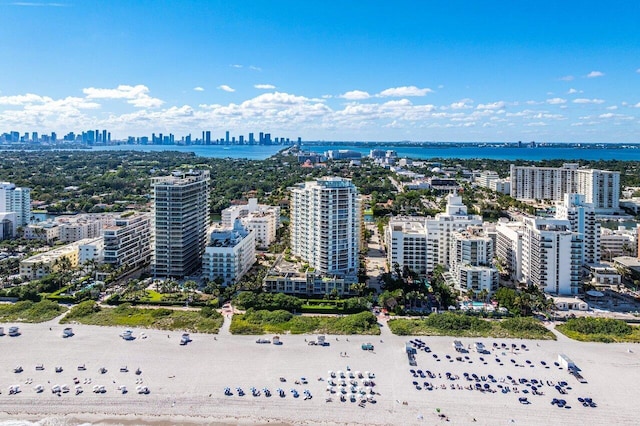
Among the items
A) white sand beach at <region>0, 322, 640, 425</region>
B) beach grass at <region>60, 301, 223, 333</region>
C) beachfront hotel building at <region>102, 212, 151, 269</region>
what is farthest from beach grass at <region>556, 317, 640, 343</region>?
beachfront hotel building at <region>102, 212, 151, 269</region>

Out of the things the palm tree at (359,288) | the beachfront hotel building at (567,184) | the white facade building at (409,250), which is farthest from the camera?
the beachfront hotel building at (567,184)

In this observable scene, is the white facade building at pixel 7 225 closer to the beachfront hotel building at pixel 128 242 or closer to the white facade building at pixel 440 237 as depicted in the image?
the beachfront hotel building at pixel 128 242

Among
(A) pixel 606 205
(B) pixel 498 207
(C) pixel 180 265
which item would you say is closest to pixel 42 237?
(C) pixel 180 265

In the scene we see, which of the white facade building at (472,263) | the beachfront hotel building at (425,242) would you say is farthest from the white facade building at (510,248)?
the white facade building at (472,263)

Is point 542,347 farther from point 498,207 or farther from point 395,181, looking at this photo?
point 395,181

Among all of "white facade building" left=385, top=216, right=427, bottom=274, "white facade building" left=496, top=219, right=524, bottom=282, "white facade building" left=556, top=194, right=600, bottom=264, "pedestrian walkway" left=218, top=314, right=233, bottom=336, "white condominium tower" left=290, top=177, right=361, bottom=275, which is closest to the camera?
"pedestrian walkway" left=218, top=314, right=233, bottom=336

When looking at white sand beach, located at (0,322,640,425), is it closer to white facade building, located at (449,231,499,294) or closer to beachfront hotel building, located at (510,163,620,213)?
white facade building, located at (449,231,499,294)

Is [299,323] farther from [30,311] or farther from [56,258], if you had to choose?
[56,258]
